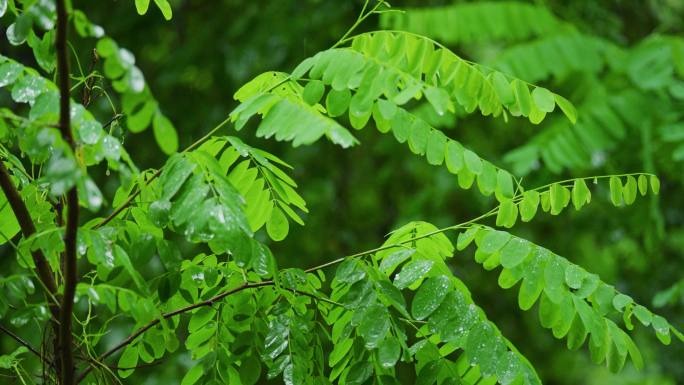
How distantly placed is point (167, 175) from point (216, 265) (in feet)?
0.75

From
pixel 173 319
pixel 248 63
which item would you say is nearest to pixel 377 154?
pixel 248 63

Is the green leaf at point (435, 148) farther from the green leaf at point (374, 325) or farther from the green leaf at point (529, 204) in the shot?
the green leaf at point (374, 325)

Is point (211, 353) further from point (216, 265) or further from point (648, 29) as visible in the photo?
point (648, 29)

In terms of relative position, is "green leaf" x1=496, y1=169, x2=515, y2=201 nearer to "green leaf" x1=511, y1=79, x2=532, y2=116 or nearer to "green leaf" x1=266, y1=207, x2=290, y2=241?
"green leaf" x1=511, y1=79, x2=532, y2=116

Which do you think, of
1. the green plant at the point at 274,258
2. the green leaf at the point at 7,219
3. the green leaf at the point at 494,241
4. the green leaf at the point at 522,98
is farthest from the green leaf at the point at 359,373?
the green leaf at the point at 7,219

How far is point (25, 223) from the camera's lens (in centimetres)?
118

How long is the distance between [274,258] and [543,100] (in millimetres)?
460

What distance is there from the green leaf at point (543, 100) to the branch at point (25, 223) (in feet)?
2.40

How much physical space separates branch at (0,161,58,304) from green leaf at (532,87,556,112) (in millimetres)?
732

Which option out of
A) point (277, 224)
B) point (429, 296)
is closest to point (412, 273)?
point (429, 296)

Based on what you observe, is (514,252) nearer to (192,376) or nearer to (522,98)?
(522,98)

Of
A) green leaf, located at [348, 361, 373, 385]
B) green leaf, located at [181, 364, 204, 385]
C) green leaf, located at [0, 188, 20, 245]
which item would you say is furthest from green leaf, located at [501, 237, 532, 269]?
green leaf, located at [0, 188, 20, 245]

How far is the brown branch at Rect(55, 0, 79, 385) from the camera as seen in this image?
0.97m

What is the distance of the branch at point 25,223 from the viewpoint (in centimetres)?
114
